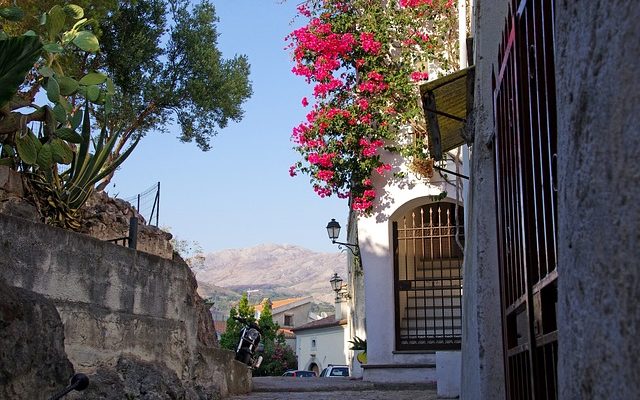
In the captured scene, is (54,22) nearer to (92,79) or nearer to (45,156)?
(92,79)

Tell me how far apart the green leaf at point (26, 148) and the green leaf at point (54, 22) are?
95cm

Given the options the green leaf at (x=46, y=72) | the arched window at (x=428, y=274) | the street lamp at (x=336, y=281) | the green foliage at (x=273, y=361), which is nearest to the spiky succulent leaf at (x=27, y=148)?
the green leaf at (x=46, y=72)

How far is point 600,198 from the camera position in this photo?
1.47m

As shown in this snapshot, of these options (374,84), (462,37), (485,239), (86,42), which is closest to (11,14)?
(86,42)

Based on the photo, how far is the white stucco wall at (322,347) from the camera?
4944 cm

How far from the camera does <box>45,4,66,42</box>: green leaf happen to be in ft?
22.6

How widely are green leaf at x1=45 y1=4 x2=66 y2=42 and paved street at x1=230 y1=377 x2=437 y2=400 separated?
514 cm

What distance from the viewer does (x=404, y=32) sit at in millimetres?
13000

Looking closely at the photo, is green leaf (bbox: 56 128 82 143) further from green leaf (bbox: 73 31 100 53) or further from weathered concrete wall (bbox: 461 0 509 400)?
weathered concrete wall (bbox: 461 0 509 400)

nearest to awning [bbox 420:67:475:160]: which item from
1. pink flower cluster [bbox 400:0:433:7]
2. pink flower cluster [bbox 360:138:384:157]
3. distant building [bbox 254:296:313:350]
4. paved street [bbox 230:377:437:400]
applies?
paved street [bbox 230:377:437:400]

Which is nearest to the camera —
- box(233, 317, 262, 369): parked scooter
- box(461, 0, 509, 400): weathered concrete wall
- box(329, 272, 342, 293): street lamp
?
box(461, 0, 509, 400): weathered concrete wall

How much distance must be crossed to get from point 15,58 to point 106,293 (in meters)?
2.37

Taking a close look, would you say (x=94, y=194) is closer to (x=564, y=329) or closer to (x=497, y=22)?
(x=497, y=22)

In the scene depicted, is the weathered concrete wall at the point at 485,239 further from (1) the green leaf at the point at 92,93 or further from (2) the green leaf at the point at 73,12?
(2) the green leaf at the point at 73,12
